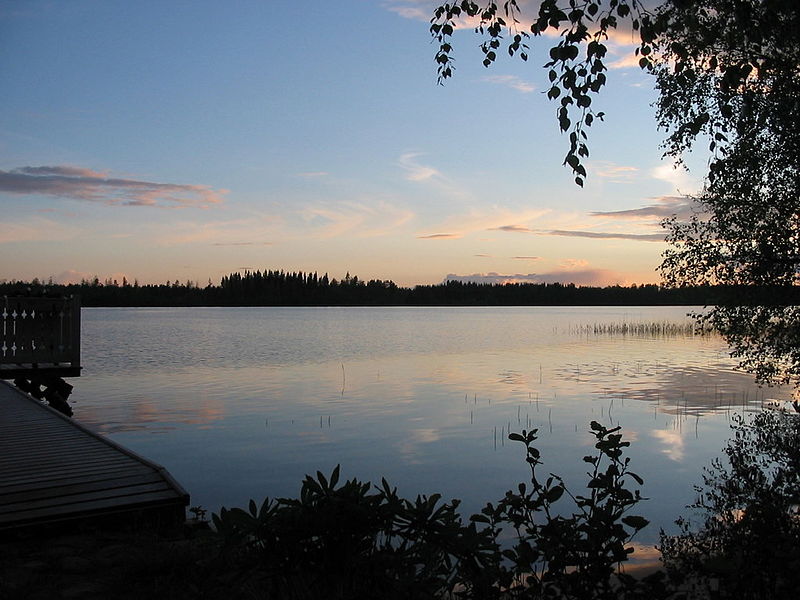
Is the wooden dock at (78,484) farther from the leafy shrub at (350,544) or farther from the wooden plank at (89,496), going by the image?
the leafy shrub at (350,544)

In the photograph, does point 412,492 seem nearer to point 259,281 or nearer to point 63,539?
point 63,539

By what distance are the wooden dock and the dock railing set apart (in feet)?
22.9

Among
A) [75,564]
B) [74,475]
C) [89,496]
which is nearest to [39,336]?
[74,475]

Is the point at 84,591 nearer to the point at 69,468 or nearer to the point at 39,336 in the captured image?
the point at 69,468

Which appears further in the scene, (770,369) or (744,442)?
(744,442)

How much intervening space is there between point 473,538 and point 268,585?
182 centimetres

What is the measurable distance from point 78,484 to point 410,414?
42.9 ft

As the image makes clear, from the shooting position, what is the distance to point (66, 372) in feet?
58.0

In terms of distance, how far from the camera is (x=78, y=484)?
7.30 metres

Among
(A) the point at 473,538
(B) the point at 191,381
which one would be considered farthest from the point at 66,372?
(A) the point at 473,538

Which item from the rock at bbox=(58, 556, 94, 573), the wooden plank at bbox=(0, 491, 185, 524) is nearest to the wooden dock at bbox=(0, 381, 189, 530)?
the wooden plank at bbox=(0, 491, 185, 524)

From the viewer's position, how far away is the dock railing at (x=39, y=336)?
16391 mm

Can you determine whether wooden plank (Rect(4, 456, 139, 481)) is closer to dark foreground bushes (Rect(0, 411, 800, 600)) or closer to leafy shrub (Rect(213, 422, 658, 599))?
dark foreground bushes (Rect(0, 411, 800, 600))

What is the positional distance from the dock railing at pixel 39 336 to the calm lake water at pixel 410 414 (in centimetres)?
190
